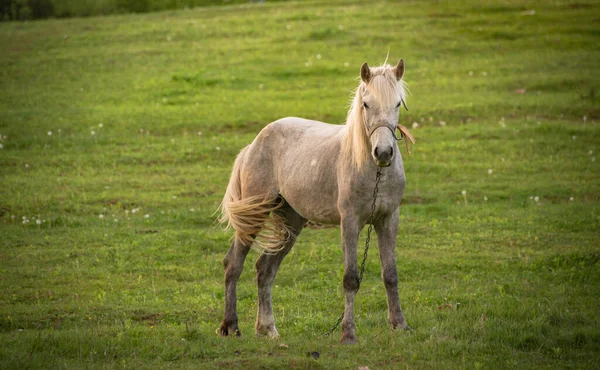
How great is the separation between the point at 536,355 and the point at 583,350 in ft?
1.67

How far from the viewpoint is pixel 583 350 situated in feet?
24.3

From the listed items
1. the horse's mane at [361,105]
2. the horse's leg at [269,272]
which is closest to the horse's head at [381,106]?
the horse's mane at [361,105]

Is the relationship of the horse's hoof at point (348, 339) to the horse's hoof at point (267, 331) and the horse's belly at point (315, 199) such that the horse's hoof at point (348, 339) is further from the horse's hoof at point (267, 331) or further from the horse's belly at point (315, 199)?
the horse's belly at point (315, 199)

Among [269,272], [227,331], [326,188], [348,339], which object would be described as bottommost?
[227,331]

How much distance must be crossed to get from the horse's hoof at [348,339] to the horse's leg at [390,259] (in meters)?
0.60

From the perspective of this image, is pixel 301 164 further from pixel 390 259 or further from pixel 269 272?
pixel 390 259

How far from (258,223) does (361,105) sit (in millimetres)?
2019

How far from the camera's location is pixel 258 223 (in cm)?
896

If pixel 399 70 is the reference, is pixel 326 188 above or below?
below

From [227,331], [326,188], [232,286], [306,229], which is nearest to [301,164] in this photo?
[326,188]

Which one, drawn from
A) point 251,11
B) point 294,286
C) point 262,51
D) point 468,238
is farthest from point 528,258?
point 251,11

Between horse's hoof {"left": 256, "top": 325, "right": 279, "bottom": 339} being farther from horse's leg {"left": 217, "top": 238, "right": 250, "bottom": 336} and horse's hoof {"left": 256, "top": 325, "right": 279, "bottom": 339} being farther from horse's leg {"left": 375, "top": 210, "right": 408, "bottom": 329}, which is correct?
horse's leg {"left": 375, "top": 210, "right": 408, "bottom": 329}

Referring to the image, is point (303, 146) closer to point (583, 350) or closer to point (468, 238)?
point (583, 350)

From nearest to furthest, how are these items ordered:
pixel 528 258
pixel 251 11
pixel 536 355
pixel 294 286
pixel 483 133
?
pixel 536 355 < pixel 294 286 < pixel 528 258 < pixel 483 133 < pixel 251 11
